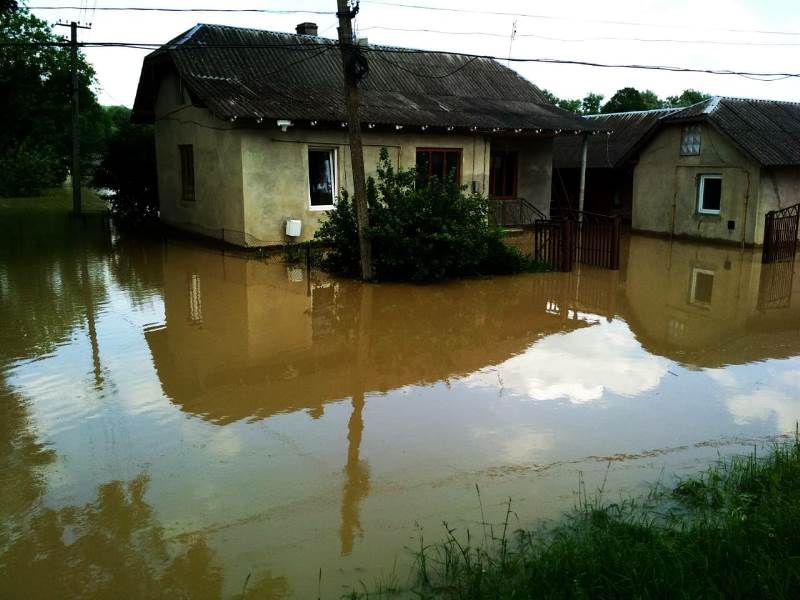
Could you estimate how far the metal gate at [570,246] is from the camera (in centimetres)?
1514

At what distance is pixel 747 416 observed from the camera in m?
6.98

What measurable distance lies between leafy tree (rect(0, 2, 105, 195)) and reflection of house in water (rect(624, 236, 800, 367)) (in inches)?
→ 1259

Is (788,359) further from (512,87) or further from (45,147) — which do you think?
(45,147)

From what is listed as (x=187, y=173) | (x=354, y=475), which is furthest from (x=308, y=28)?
(x=354, y=475)

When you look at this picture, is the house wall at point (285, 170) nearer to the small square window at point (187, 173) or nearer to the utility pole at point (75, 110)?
the small square window at point (187, 173)

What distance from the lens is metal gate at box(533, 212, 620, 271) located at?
15141mm

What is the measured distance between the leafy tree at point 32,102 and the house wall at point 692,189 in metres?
30.8

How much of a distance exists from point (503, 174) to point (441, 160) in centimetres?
323

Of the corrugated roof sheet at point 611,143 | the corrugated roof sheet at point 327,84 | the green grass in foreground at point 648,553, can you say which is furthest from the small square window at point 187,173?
the green grass in foreground at point 648,553

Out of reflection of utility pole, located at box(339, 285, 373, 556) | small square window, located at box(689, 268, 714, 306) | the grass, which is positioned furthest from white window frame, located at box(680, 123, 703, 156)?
the grass

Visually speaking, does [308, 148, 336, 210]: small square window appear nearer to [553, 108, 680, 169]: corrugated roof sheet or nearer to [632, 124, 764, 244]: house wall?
[632, 124, 764, 244]: house wall

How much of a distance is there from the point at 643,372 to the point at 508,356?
1.67 meters

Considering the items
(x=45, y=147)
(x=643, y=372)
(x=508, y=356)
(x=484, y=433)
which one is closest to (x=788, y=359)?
(x=643, y=372)

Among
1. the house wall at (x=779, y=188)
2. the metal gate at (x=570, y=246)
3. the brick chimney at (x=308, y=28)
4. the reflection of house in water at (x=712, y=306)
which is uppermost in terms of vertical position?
the brick chimney at (x=308, y=28)
